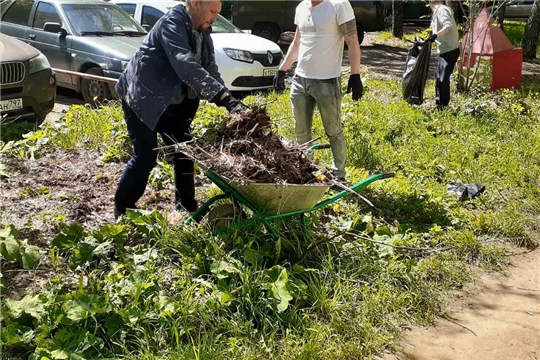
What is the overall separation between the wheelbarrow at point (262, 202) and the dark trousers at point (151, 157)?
43cm

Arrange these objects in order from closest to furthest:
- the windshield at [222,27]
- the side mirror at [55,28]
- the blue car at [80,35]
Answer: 1. the blue car at [80,35]
2. the side mirror at [55,28]
3. the windshield at [222,27]

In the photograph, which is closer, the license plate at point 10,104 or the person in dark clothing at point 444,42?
the license plate at point 10,104

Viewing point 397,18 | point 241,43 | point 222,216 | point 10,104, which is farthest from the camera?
point 397,18

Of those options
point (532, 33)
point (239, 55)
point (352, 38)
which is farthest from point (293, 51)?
point (532, 33)

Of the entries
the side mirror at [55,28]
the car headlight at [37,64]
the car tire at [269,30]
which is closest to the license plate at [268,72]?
the side mirror at [55,28]

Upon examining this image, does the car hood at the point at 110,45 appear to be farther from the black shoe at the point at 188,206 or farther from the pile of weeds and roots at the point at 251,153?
the pile of weeds and roots at the point at 251,153

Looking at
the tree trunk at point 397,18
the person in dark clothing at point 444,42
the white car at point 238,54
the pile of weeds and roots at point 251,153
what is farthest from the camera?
the tree trunk at point 397,18

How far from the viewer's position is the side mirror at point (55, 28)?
856 cm

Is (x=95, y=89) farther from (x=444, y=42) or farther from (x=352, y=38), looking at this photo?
(x=444, y=42)

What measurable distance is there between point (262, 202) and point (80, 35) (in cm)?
609

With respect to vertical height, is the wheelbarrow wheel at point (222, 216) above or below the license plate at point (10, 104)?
below

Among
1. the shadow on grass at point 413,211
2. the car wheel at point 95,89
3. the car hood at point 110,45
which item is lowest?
the shadow on grass at point 413,211

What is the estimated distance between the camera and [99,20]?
8938 millimetres

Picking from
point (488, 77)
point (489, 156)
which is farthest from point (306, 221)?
point (488, 77)
